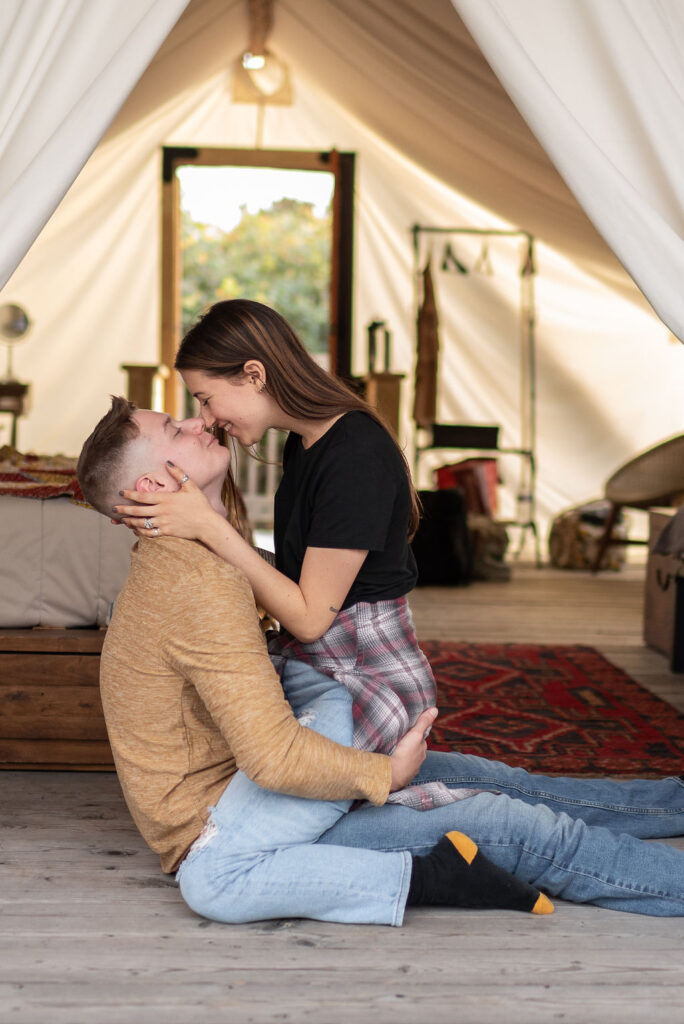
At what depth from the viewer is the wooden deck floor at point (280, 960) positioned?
58.1 inches

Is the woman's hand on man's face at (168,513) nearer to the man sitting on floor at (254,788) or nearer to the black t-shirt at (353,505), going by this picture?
the man sitting on floor at (254,788)

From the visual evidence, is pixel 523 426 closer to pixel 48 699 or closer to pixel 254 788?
pixel 48 699

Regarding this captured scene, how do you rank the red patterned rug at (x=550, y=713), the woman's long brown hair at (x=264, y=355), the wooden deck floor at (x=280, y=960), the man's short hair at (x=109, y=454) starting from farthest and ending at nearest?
1. the red patterned rug at (x=550, y=713)
2. the woman's long brown hair at (x=264, y=355)
3. the man's short hair at (x=109, y=454)
4. the wooden deck floor at (x=280, y=960)

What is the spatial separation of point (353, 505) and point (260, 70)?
15.6ft

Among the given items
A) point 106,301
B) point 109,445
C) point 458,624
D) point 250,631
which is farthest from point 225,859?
point 106,301

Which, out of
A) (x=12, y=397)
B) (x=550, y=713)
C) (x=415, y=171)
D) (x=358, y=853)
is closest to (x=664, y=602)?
(x=550, y=713)

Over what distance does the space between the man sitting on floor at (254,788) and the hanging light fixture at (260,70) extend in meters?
3.74

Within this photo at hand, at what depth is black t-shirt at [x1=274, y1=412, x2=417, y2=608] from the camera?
1.81 m

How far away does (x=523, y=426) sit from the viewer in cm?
693

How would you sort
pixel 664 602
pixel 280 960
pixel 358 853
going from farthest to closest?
pixel 664 602
pixel 358 853
pixel 280 960

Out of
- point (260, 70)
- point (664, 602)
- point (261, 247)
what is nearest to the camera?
point (664, 602)

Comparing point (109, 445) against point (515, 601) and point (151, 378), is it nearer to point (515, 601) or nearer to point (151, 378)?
point (515, 601)

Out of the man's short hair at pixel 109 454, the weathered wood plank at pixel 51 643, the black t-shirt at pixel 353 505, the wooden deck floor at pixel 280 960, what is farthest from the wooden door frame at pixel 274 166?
the wooden deck floor at pixel 280 960

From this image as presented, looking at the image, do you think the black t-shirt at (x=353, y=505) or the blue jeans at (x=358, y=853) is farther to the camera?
the black t-shirt at (x=353, y=505)
